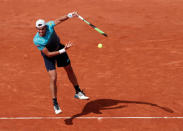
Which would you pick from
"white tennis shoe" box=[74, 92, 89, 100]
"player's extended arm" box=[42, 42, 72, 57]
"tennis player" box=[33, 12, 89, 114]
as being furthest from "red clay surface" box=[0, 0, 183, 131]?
"player's extended arm" box=[42, 42, 72, 57]

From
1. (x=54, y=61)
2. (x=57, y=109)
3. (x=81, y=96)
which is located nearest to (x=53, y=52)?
(x=54, y=61)

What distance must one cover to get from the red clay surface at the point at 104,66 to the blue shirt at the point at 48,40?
75.2 inches

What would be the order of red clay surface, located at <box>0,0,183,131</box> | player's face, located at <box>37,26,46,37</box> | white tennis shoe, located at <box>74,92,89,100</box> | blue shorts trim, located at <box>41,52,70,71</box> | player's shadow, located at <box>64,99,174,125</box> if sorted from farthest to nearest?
white tennis shoe, located at <box>74,92,89,100</box>, player's shadow, located at <box>64,99,174,125</box>, red clay surface, located at <box>0,0,183,131</box>, blue shorts trim, located at <box>41,52,70,71</box>, player's face, located at <box>37,26,46,37</box>

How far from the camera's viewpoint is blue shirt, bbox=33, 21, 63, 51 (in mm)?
8523

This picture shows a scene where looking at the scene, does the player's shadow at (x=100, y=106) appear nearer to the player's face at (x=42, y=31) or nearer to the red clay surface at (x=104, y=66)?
the red clay surface at (x=104, y=66)

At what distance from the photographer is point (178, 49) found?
45.3ft

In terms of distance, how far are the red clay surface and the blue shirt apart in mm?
1911

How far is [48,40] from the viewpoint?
28.3 feet

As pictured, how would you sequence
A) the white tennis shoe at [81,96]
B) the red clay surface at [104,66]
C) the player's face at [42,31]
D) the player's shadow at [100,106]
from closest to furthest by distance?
the player's face at [42,31]
the red clay surface at [104,66]
the player's shadow at [100,106]
the white tennis shoe at [81,96]

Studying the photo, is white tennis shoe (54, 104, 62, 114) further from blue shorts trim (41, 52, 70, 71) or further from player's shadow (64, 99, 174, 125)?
blue shorts trim (41, 52, 70, 71)

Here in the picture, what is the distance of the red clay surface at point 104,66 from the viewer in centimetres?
919

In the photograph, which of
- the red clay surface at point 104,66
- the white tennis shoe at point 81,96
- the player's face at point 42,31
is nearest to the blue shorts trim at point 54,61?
the player's face at point 42,31

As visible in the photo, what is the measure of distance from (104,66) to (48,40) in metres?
4.30

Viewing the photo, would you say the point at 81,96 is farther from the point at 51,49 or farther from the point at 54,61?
the point at 51,49
